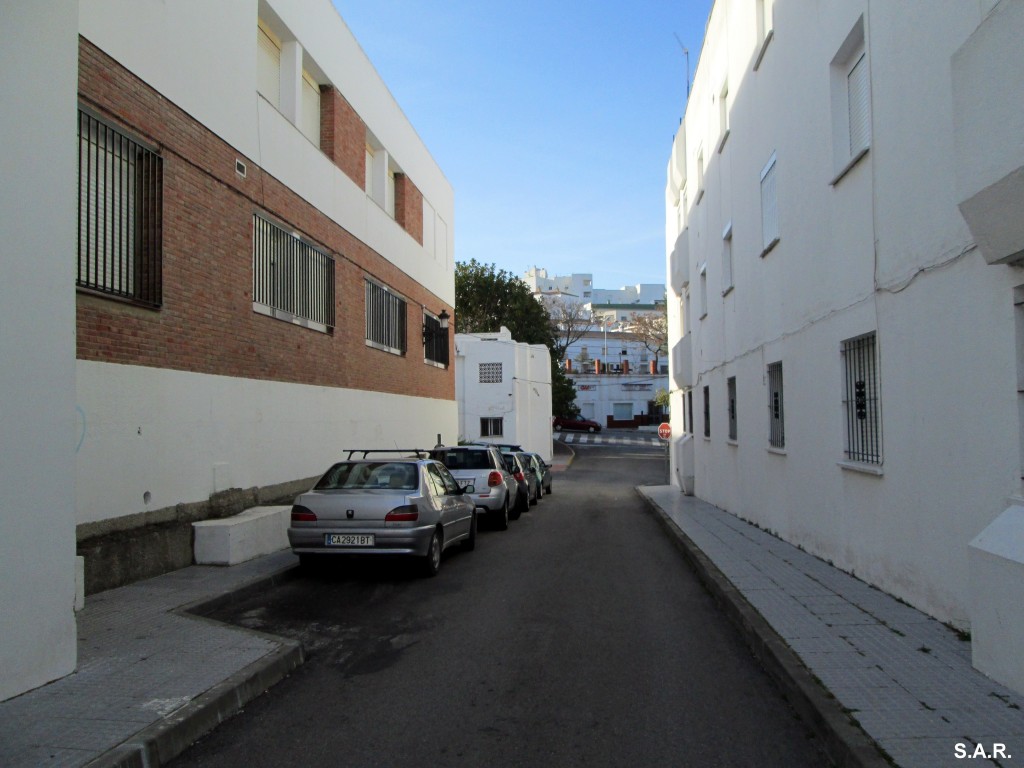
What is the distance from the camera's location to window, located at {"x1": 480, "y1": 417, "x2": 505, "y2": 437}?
38.9 meters

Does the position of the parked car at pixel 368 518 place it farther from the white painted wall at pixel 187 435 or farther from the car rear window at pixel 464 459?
the car rear window at pixel 464 459

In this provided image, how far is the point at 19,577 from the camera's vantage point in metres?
4.82

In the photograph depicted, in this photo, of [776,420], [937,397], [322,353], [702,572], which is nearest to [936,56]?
[937,397]

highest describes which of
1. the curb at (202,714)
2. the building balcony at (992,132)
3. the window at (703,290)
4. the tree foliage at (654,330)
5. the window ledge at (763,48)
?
the tree foliage at (654,330)

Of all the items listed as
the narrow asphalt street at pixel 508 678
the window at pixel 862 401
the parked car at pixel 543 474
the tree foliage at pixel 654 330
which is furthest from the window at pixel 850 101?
the tree foliage at pixel 654 330

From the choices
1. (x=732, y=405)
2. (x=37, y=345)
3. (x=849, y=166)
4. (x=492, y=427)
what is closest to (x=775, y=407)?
A: (x=732, y=405)

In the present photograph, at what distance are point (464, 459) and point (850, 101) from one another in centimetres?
947

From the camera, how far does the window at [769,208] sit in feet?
38.5

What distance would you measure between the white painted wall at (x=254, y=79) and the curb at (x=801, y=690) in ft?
27.6

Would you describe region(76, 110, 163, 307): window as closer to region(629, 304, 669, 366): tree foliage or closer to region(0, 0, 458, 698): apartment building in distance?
region(0, 0, 458, 698): apartment building in distance

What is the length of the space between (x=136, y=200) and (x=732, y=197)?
33.4ft

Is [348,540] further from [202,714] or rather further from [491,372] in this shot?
[491,372]

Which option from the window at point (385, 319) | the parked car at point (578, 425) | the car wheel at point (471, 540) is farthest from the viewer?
the parked car at point (578, 425)

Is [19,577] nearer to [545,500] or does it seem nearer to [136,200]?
[136,200]
